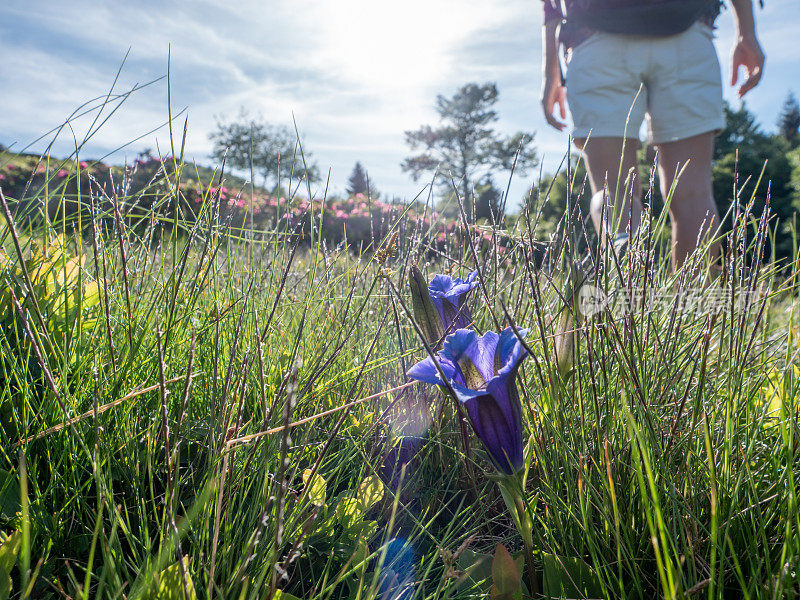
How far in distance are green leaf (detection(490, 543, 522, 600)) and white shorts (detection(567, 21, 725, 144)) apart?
2.39 m

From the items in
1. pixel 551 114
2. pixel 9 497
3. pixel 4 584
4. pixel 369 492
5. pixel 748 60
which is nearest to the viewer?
pixel 4 584

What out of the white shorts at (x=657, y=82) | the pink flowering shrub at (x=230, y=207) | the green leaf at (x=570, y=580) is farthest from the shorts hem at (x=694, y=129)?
the green leaf at (x=570, y=580)

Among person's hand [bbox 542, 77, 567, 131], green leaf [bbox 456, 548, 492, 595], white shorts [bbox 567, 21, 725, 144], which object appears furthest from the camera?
person's hand [bbox 542, 77, 567, 131]

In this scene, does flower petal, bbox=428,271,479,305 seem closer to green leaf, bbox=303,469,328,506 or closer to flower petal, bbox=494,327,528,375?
flower petal, bbox=494,327,528,375

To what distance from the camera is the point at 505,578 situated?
720mm

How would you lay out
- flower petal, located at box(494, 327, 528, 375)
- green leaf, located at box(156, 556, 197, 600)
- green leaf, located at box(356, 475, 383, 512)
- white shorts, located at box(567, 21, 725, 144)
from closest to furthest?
green leaf, located at box(156, 556, 197, 600), flower petal, located at box(494, 327, 528, 375), green leaf, located at box(356, 475, 383, 512), white shorts, located at box(567, 21, 725, 144)

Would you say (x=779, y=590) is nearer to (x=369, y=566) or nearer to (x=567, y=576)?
(x=567, y=576)

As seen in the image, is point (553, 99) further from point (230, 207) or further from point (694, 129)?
point (230, 207)

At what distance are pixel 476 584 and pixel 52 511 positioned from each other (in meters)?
0.69

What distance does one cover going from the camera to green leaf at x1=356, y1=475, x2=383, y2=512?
0.96 meters

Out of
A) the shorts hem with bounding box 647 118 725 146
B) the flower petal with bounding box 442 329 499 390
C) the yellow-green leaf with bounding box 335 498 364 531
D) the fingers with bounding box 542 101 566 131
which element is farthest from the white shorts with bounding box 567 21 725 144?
the yellow-green leaf with bounding box 335 498 364 531

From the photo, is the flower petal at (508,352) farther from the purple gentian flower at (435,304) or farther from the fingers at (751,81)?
the fingers at (751,81)

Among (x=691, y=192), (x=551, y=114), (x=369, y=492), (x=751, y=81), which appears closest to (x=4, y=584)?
(x=369, y=492)

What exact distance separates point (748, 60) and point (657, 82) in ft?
1.74
